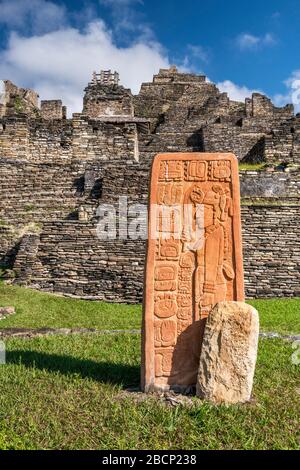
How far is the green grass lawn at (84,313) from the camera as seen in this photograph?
8383mm

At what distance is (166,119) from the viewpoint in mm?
26766

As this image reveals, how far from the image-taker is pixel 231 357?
3857mm

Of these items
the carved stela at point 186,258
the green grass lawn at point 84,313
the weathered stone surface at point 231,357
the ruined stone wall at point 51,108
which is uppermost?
the ruined stone wall at point 51,108

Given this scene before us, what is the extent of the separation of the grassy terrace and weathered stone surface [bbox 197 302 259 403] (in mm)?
152

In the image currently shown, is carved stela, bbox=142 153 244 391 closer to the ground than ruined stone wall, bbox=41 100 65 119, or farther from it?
closer to the ground

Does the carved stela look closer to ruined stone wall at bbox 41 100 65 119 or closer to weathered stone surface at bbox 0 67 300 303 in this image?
weathered stone surface at bbox 0 67 300 303

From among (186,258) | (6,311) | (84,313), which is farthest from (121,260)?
(186,258)

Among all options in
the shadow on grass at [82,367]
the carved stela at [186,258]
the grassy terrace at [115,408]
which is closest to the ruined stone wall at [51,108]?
the grassy terrace at [115,408]

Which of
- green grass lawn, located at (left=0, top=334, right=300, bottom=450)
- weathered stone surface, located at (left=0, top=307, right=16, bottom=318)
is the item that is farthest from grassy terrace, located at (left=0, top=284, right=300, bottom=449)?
weathered stone surface, located at (left=0, top=307, right=16, bottom=318)

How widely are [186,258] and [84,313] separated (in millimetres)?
5789

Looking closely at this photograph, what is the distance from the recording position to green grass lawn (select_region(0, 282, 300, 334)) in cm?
838

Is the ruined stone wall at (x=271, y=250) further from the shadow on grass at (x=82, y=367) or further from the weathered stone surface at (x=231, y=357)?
the weathered stone surface at (x=231, y=357)

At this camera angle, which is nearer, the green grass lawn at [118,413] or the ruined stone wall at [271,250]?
the green grass lawn at [118,413]

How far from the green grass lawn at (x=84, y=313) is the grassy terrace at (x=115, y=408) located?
7.26ft
